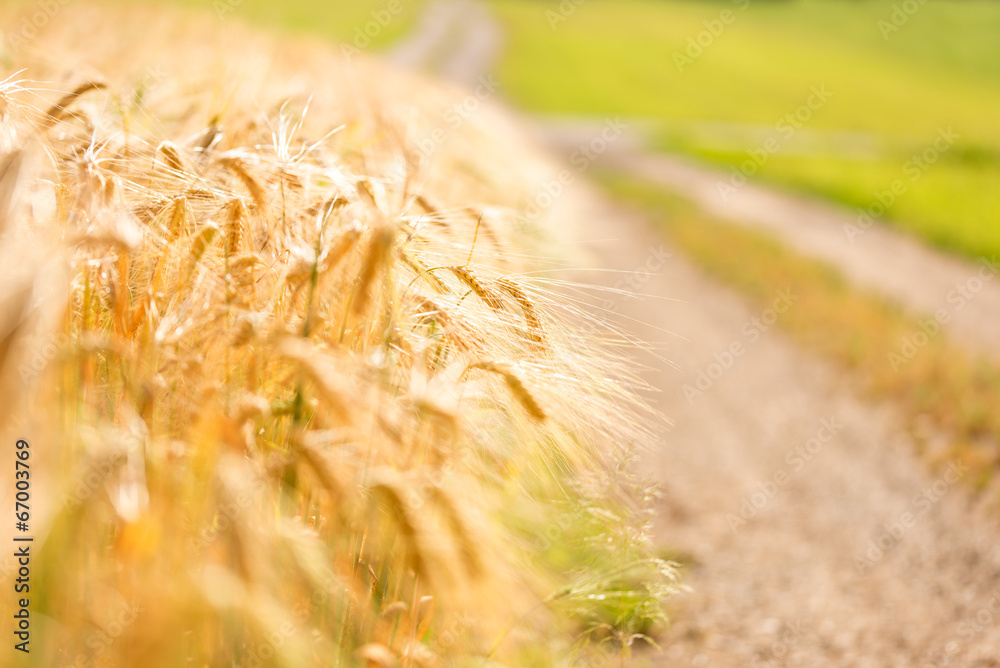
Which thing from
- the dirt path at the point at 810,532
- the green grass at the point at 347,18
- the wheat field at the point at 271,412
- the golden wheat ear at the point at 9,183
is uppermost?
the golden wheat ear at the point at 9,183

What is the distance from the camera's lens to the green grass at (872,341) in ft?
12.8

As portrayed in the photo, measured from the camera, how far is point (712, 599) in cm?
267

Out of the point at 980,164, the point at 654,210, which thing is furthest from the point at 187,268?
the point at 980,164

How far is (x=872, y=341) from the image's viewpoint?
545 centimetres

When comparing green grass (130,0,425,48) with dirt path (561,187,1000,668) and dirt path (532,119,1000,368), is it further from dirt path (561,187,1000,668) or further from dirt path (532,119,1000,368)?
dirt path (532,119,1000,368)

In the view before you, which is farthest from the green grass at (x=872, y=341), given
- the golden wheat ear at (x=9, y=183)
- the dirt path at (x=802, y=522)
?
the golden wheat ear at (x=9, y=183)

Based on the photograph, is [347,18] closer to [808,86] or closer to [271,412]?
[808,86]

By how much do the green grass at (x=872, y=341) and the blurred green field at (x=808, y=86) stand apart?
340 centimetres

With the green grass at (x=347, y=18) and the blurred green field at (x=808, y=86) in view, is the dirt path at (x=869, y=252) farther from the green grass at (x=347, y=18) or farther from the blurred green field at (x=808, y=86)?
the green grass at (x=347, y=18)

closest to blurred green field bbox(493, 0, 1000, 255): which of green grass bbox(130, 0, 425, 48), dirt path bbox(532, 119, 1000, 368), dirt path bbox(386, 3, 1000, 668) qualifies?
dirt path bbox(532, 119, 1000, 368)

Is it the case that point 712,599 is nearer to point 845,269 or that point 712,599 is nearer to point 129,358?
point 129,358

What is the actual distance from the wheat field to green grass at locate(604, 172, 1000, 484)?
313 cm

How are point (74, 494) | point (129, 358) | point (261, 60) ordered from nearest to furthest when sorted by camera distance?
point (74, 494) → point (129, 358) → point (261, 60)

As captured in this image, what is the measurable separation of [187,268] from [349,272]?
0.89ft
